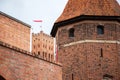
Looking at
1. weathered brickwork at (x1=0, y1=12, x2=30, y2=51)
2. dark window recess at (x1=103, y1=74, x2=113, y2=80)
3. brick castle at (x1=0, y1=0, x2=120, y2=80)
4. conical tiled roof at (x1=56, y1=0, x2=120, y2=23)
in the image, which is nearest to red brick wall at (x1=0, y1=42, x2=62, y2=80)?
brick castle at (x1=0, y1=0, x2=120, y2=80)

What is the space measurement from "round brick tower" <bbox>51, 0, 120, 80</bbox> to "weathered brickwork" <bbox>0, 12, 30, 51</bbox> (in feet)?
6.85

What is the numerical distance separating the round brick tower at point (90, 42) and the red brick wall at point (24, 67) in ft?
19.2

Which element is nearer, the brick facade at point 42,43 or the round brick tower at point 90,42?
the round brick tower at point 90,42

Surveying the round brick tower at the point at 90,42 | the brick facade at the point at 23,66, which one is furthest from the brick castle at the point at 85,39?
the brick facade at the point at 23,66

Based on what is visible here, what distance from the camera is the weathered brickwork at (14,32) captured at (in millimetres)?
22041

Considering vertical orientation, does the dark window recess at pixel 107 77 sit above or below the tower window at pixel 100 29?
below

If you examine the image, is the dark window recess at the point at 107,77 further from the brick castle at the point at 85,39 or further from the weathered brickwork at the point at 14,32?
the weathered brickwork at the point at 14,32

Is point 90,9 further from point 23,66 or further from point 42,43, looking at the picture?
point 42,43

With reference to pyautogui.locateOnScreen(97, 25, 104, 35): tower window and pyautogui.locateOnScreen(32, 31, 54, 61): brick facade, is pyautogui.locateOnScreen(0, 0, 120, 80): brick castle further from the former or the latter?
pyautogui.locateOnScreen(32, 31, 54, 61): brick facade

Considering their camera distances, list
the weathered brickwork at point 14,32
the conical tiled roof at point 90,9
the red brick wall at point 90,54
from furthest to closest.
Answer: the conical tiled roof at point 90,9
the red brick wall at point 90,54
the weathered brickwork at point 14,32

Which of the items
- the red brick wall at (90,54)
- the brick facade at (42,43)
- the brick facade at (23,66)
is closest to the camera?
the brick facade at (23,66)

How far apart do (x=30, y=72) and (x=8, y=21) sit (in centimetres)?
795

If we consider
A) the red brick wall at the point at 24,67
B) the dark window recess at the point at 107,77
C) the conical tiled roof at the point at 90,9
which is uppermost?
the conical tiled roof at the point at 90,9

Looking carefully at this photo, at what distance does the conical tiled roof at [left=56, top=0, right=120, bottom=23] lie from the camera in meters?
23.8
